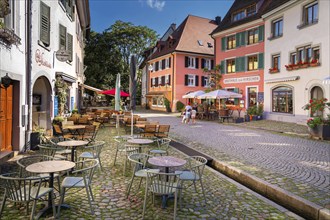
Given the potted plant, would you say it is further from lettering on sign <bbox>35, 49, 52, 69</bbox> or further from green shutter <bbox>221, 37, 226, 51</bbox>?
green shutter <bbox>221, 37, 226, 51</bbox>

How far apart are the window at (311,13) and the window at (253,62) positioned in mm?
5942

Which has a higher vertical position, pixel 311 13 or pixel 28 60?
pixel 311 13

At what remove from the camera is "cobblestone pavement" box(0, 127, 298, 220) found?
407 cm

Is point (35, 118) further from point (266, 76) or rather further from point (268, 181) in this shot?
point (266, 76)

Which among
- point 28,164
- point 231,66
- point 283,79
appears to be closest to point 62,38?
point 28,164

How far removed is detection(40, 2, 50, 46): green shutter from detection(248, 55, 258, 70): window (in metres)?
18.0

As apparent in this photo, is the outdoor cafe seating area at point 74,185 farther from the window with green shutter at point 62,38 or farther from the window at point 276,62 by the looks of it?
the window at point 276,62

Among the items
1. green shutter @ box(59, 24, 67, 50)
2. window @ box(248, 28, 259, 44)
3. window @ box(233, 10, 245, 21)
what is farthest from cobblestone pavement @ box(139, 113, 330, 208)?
window @ box(233, 10, 245, 21)

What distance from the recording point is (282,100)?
20.0 m

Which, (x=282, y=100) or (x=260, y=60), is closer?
(x=282, y=100)

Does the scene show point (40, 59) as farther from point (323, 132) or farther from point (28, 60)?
point (323, 132)

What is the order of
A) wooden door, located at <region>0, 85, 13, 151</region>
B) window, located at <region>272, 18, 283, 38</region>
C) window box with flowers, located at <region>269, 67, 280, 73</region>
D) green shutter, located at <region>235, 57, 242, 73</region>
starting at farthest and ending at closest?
green shutter, located at <region>235, 57, 242, 73</region>, window box with flowers, located at <region>269, 67, 280, 73</region>, window, located at <region>272, 18, 283, 38</region>, wooden door, located at <region>0, 85, 13, 151</region>

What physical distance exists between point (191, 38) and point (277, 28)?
17.2 m

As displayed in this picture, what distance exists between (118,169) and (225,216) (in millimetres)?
3236
